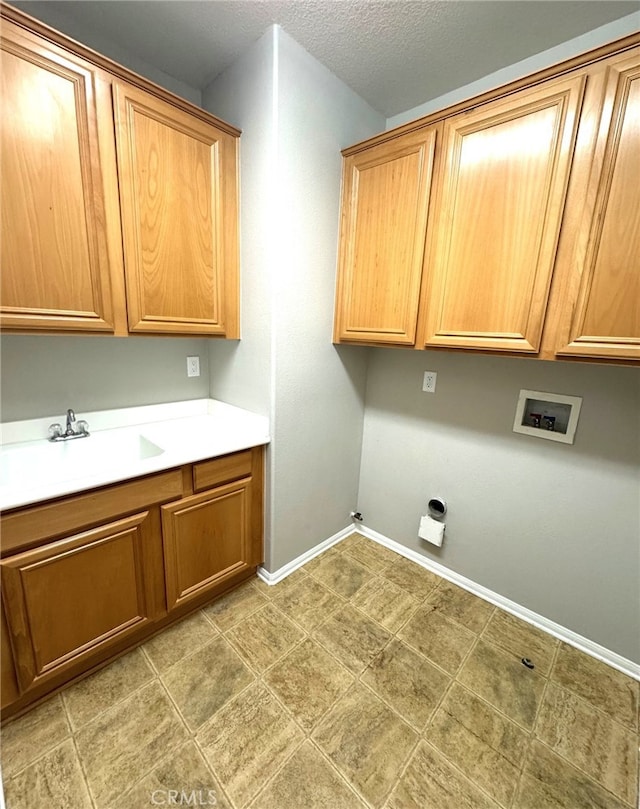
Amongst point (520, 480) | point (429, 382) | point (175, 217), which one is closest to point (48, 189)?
point (175, 217)

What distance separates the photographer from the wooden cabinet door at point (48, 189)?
106cm

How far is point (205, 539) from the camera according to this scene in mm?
1578

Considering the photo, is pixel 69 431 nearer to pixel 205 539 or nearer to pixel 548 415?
pixel 205 539

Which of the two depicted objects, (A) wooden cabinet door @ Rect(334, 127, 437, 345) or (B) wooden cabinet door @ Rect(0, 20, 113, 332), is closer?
(B) wooden cabinet door @ Rect(0, 20, 113, 332)

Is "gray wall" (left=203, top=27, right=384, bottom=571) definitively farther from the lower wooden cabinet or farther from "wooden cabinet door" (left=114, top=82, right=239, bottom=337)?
the lower wooden cabinet

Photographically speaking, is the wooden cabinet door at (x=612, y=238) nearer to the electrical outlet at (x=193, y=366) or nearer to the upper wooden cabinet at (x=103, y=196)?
the upper wooden cabinet at (x=103, y=196)

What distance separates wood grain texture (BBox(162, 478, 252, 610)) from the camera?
1.46 metres

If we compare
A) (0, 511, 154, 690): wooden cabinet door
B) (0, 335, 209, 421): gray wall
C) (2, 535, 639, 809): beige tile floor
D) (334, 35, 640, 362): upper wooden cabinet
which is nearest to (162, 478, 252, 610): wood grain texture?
(0, 511, 154, 690): wooden cabinet door

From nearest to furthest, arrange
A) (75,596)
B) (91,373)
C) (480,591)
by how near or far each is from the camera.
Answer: (75,596)
(91,373)
(480,591)

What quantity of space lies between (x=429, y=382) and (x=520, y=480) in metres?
0.69

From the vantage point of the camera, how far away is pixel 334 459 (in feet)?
6.89

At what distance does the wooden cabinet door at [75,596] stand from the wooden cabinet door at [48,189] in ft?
2.66

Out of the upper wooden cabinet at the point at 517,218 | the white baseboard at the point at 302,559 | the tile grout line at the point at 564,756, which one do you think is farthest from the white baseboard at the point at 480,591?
the upper wooden cabinet at the point at 517,218

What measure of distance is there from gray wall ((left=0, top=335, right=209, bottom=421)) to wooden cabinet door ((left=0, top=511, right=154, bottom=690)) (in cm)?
65
